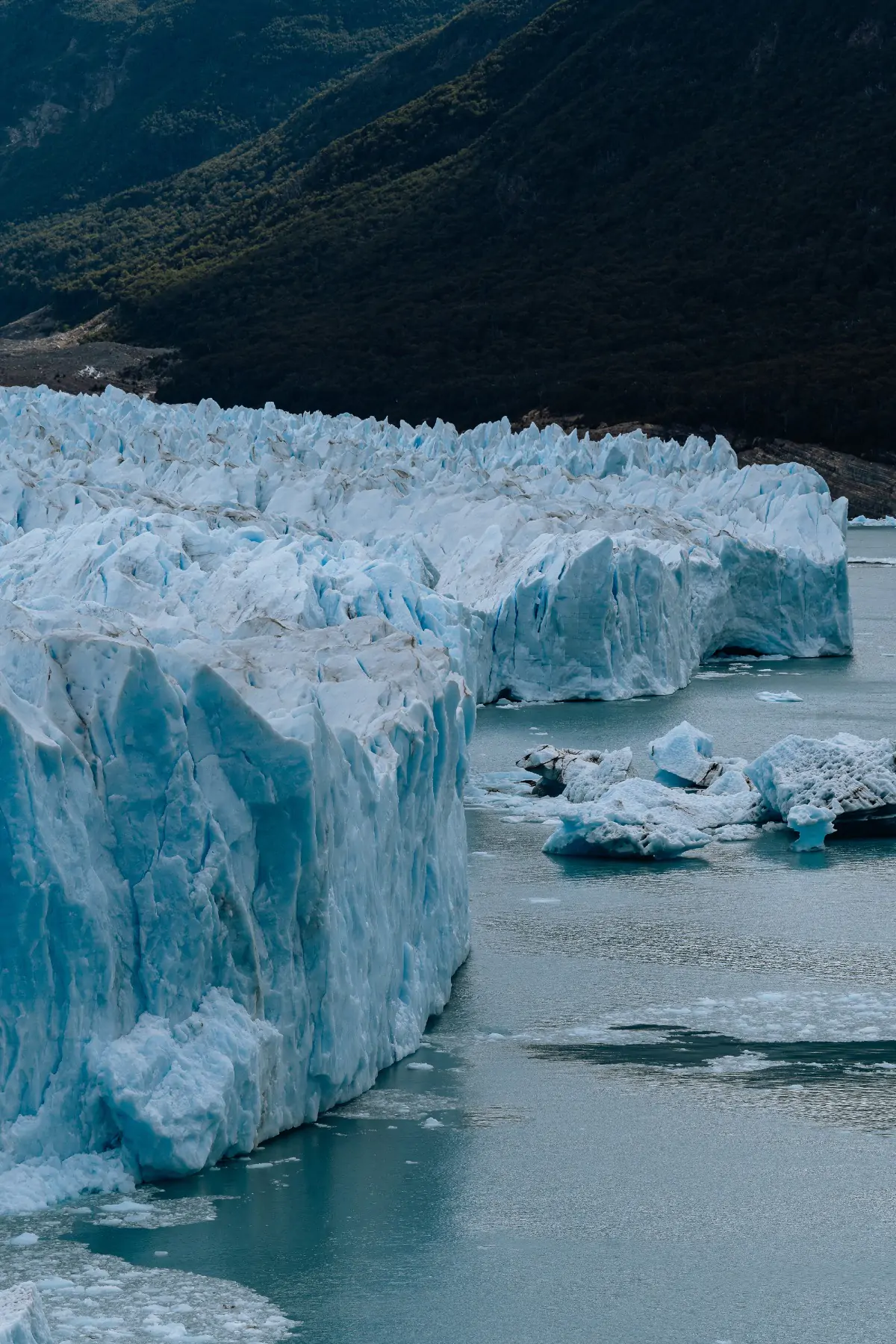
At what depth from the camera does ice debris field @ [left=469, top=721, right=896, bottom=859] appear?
36.8 feet

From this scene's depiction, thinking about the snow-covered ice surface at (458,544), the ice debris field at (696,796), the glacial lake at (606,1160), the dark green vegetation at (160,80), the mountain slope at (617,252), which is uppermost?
the dark green vegetation at (160,80)

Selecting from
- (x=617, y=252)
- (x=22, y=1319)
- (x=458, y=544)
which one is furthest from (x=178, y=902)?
(x=617, y=252)

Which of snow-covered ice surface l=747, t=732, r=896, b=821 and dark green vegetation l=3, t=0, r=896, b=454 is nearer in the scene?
snow-covered ice surface l=747, t=732, r=896, b=821

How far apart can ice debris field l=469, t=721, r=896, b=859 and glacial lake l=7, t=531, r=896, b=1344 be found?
995 mm

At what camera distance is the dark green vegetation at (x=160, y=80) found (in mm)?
84438

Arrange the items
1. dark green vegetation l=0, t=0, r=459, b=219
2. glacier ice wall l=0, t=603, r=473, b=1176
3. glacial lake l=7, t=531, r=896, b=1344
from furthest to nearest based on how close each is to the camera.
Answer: dark green vegetation l=0, t=0, r=459, b=219, glacier ice wall l=0, t=603, r=473, b=1176, glacial lake l=7, t=531, r=896, b=1344

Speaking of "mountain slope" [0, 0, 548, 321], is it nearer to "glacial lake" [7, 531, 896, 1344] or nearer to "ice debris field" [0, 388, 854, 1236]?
"ice debris field" [0, 388, 854, 1236]

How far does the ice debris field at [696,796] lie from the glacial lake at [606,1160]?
39.2 inches

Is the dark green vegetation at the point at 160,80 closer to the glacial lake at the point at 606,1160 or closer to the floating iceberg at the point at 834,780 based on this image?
the floating iceberg at the point at 834,780

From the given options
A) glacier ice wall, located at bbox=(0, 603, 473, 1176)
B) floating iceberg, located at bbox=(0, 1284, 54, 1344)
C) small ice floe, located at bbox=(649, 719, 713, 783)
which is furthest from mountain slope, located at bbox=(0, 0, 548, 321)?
floating iceberg, located at bbox=(0, 1284, 54, 1344)

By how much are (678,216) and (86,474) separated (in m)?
34.2

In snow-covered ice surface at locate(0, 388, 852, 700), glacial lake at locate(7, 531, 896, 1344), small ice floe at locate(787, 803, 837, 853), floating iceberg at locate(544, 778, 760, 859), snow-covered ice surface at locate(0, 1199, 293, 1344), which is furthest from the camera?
snow-covered ice surface at locate(0, 388, 852, 700)

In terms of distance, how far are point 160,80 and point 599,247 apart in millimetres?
41339

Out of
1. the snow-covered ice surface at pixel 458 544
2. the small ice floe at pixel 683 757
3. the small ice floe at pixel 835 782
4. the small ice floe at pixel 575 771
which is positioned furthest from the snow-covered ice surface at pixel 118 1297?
→ the small ice floe at pixel 683 757
